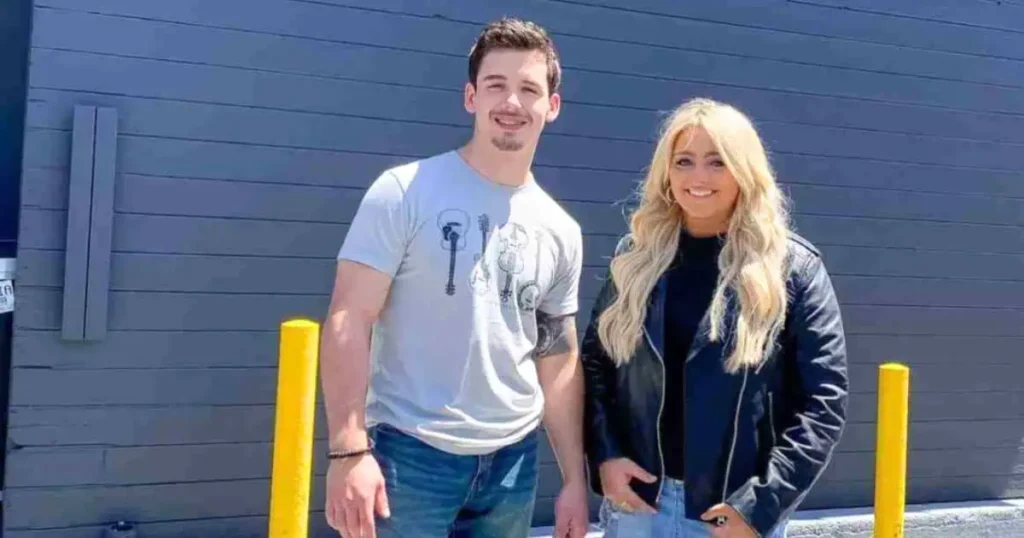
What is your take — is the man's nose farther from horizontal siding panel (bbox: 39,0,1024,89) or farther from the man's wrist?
horizontal siding panel (bbox: 39,0,1024,89)

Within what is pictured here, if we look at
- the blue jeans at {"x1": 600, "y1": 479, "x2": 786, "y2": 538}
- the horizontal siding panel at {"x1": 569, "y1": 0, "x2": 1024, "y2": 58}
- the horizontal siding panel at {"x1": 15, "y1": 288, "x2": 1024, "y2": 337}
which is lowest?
the blue jeans at {"x1": 600, "y1": 479, "x2": 786, "y2": 538}

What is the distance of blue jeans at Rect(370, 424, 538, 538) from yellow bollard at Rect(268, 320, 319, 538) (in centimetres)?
23

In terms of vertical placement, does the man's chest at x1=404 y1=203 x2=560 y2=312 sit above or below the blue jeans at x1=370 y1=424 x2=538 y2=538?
above

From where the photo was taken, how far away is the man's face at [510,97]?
Result: 7.97 ft

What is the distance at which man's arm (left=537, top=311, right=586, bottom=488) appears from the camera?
263 centimetres

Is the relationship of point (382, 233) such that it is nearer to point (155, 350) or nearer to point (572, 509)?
point (572, 509)

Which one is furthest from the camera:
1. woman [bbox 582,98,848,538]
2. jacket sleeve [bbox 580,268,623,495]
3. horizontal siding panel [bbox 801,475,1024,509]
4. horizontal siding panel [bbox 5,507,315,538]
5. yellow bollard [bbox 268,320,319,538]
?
horizontal siding panel [bbox 801,475,1024,509]

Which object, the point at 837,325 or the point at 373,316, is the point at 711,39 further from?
the point at 373,316

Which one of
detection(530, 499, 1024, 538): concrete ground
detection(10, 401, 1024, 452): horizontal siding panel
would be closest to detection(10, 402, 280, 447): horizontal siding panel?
detection(10, 401, 1024, 452): horizontal siding panel

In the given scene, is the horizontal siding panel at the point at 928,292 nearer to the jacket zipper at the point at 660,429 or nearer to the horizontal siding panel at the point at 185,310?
the horizontal siding panel at the point at 185,310

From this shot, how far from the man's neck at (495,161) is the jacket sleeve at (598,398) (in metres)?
0.42

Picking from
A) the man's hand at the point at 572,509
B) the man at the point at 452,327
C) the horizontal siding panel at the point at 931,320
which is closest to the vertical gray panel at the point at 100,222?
the man at the point at 452,327

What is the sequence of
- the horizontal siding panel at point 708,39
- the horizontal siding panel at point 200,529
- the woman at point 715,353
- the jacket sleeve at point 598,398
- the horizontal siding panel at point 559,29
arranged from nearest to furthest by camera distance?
the woman at point 715,353 → the jacket sleeve at point 598,398 → the horizontal siding panel at point 200,529 → the horizontal siding panel at point 559,29 → the horizontal siding panel at point 708,39

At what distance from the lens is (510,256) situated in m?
2.44
